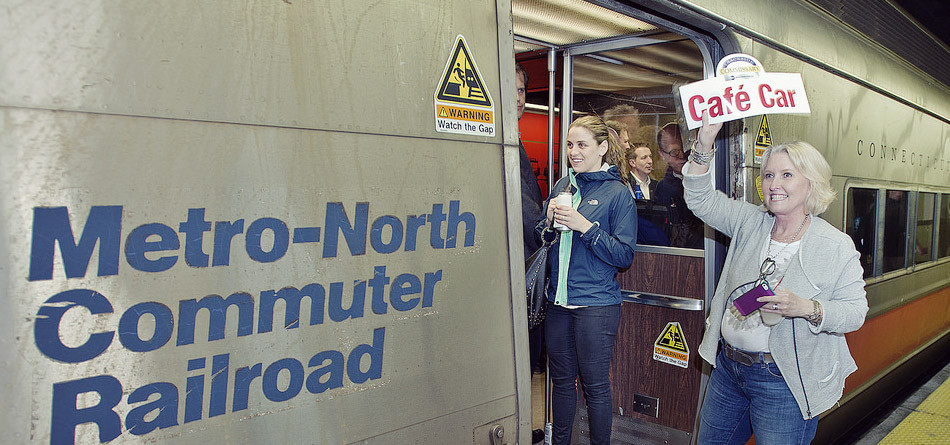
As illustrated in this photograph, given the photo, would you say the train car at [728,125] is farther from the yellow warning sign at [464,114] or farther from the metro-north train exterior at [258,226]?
the metro-north train exterior at [258,226]

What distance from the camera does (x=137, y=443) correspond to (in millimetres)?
1170

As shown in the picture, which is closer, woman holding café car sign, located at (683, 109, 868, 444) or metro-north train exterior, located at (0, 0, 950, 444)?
metro-north train exterior, located at (0, 0, 950, 444)

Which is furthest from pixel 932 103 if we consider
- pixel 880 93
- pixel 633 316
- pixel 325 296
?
pixel 325 296

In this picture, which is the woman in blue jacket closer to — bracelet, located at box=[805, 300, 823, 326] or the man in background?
the man in background

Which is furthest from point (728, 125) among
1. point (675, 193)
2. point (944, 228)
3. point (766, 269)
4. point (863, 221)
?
point (944, 228)

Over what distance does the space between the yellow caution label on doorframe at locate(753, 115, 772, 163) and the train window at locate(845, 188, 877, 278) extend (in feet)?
3.78

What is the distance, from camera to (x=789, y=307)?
203cm

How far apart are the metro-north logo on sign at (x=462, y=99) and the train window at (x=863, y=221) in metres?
3.05

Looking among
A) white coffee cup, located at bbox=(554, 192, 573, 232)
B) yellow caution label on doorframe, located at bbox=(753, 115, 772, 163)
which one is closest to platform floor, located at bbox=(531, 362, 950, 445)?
white coffee cup, located at bbox=(554, 192, 573, 232)

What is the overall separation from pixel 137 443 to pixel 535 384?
411cm

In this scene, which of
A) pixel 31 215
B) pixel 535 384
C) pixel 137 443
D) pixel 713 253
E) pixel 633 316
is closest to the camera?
pixel 31 215

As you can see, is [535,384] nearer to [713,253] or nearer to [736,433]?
[713,253]

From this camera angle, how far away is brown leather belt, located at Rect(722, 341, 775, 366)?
2.21 meters

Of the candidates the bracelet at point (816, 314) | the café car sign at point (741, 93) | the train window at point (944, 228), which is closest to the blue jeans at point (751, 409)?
the bracelet at point (816, 314)
